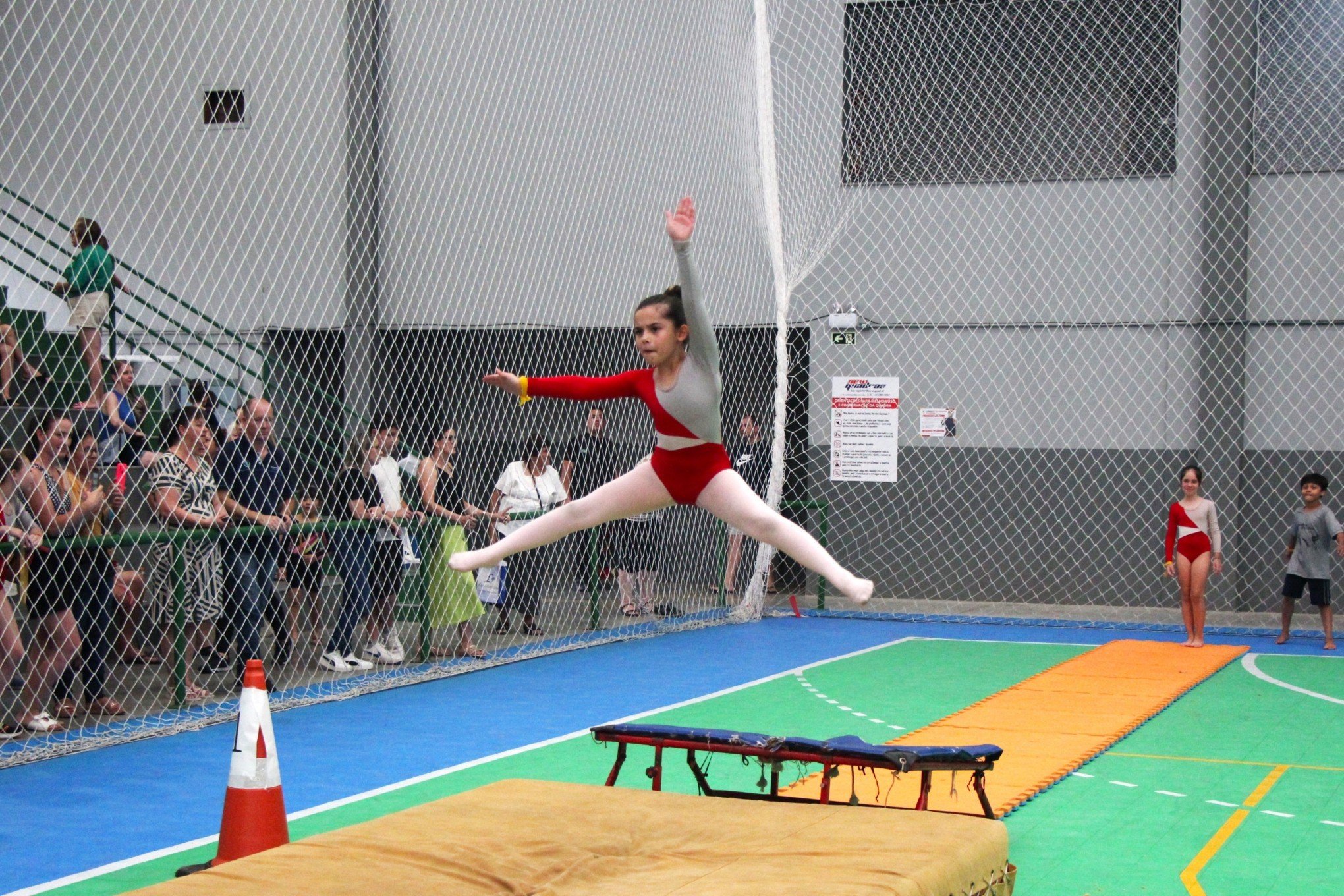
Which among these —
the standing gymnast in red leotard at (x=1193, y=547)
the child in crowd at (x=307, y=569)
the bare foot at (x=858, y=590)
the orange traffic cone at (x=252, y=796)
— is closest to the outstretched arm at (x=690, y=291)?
the bare foot at (x=858, y=590)

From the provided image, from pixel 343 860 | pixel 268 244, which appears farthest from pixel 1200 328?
pixel 343 860

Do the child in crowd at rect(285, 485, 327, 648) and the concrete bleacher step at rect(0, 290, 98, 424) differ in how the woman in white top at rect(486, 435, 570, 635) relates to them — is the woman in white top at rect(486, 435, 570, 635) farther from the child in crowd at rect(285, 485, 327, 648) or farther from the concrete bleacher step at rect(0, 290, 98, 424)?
the concrete bleacher step at rect(0, 290, 98, 424)

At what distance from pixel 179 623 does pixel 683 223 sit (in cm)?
504

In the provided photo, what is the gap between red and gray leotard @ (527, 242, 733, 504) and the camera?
16.2 ft

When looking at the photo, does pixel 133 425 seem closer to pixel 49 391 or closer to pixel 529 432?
pixel 49 391

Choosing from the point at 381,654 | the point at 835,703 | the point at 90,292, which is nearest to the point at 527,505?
the point at 381,654

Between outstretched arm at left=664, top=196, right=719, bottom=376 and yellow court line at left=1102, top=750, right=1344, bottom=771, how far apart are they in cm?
362

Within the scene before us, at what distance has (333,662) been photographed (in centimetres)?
956

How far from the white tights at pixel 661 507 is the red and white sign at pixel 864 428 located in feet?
29.9

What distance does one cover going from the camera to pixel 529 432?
629 inches

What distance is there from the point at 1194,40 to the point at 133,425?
10393 mm

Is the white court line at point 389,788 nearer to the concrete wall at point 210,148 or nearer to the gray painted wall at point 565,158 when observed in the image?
the gray painted wall at point 565,158

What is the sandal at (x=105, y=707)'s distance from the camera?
7977mm

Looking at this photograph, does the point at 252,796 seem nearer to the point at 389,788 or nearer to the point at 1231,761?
the point at 389,788
